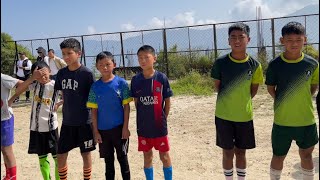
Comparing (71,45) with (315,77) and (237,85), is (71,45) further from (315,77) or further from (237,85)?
(315,77)

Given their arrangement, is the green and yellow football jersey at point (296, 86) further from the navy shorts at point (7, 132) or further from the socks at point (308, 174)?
the navy shorts at point (7, 132)

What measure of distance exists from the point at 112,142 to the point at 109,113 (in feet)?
1.05

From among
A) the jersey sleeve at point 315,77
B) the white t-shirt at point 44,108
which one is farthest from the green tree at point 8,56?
the jersey sleeve at point 315,77

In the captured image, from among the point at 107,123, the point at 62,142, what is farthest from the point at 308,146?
the point at 62,142

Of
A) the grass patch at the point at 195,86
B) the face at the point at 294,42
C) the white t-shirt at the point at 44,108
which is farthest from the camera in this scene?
the grass patch at the point at 195,86

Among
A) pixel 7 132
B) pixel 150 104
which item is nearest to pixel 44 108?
pixel 7 132

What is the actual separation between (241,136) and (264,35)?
15.0 metres

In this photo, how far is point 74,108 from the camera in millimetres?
3879

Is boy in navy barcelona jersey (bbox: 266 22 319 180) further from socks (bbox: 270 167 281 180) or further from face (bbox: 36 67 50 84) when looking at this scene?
face (bbox: 36 67 50 84)

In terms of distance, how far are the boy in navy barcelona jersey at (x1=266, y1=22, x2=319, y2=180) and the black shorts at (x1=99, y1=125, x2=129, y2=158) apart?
1.53 m

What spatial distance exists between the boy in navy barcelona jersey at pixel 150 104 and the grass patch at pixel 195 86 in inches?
318

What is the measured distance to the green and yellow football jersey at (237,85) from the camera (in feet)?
11.8

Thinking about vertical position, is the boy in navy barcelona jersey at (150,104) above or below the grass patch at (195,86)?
above

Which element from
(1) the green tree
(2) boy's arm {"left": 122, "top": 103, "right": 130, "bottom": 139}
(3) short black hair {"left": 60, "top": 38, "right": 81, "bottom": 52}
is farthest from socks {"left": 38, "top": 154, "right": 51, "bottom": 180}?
(1) the green tree
